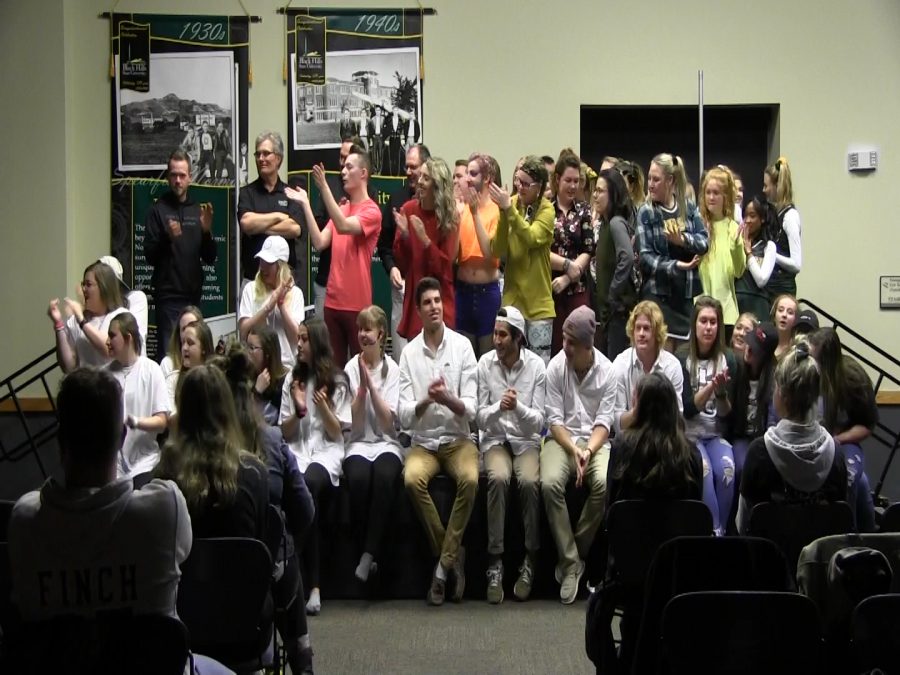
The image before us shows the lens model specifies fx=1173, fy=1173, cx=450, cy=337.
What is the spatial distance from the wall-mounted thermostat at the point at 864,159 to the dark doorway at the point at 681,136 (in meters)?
0.68

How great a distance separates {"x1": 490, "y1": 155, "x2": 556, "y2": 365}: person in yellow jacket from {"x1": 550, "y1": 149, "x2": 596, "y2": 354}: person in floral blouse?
7.3 inches

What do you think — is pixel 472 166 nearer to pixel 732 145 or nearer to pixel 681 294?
pixel 681 294

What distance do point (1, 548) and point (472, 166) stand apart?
3.82 meters

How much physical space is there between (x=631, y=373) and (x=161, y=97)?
198 inches

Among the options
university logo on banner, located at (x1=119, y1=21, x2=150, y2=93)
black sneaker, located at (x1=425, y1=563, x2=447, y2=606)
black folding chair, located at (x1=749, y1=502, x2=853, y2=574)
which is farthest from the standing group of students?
university logo on banner, located at (x1=119, y1=21, x2=150, y2=93)

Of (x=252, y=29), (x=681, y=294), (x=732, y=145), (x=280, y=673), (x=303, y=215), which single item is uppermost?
(x=252, y=29)

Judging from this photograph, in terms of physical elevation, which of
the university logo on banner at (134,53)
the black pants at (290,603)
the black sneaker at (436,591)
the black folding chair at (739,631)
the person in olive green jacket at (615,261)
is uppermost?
the university logo on banner at (134,53)

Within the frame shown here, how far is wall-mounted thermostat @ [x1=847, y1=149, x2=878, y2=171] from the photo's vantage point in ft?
30.7

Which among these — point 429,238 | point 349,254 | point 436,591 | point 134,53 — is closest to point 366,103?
point 134,53

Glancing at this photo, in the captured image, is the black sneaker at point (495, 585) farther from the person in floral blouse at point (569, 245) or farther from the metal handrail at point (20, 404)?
the metal handrail at point (20, 404)

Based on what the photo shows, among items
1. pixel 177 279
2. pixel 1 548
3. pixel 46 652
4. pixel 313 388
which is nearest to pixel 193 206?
pixel 177 279

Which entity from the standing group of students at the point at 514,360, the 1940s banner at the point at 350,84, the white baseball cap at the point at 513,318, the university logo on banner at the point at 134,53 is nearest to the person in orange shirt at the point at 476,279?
the standing group of students at the point at 514,360

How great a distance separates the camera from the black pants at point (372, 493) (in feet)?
19.0

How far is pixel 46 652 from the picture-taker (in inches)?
105
